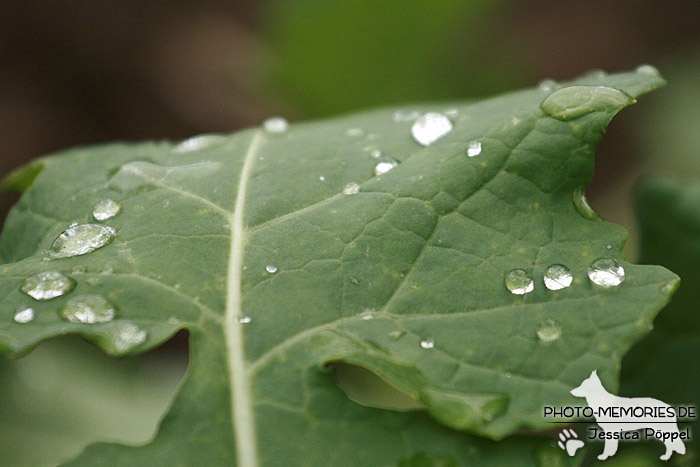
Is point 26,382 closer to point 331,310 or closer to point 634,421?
point 331,310

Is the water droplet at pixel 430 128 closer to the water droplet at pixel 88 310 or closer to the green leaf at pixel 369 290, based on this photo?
the green leaf at pixel 369 290

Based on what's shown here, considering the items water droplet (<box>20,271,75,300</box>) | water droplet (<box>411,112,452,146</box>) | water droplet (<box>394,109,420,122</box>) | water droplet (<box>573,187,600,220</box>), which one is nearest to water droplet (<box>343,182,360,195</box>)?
water droplet (<box>411,112,452,146</box>)

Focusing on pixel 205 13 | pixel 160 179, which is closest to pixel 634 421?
pixel 160 179

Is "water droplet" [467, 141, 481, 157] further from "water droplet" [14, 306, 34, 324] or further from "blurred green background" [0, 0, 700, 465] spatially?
"blurred green background" [0, 0, 700, 465]

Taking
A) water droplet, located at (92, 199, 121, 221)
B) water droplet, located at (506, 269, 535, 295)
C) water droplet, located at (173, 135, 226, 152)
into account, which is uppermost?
water droplet, located at (92, 199, 121, 221)

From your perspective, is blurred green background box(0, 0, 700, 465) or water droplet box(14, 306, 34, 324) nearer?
water droplet box(14, 306, 34, 324)

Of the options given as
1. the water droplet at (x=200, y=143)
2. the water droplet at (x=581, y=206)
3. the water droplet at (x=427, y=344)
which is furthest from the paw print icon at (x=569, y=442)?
the water droplet at (x=200, y=143)
